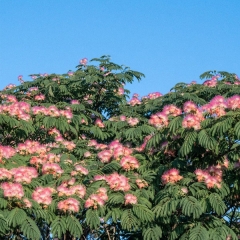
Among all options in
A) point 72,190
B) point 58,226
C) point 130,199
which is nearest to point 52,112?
point 72,190

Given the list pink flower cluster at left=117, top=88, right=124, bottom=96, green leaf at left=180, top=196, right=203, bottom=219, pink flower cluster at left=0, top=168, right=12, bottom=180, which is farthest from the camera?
pink flower cluster at left=117, top=88, right=124, bottom=96

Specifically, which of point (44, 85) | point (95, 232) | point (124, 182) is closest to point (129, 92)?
point (44, 85)

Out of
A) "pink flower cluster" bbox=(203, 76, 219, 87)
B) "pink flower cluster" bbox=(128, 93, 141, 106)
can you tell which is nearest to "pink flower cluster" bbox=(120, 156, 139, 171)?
"pink flower cluster" bbox=(203, 76, 219, 87)

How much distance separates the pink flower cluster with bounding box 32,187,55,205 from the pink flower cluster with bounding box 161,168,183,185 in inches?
58.6

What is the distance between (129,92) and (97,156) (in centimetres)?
347

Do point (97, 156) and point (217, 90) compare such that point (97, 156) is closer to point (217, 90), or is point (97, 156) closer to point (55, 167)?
point (55, 167)

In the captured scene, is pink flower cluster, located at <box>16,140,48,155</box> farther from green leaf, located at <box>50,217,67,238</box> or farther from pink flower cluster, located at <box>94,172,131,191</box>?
green leaf, located at <box>50,217,67,238</box>

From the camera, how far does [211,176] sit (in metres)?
6.58

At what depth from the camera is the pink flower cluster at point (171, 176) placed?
6645 mm

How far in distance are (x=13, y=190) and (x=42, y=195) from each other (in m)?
0.42

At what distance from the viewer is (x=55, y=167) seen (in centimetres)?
731

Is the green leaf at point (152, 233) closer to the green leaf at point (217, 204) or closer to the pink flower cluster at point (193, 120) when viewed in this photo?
the green leaf at point (217, 204)

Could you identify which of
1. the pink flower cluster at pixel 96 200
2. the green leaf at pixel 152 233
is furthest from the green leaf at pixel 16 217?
the green leaf at pixel 152 233

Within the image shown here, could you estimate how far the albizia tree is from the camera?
621 cm
